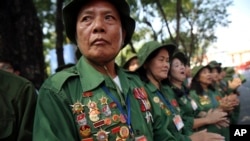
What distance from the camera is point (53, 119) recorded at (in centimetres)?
141

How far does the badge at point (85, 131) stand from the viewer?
149cm

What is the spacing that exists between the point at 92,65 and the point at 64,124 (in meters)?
0.42

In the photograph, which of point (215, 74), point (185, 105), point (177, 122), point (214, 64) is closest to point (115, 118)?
point (177, 122)

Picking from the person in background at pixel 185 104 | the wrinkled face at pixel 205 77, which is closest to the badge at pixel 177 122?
the person in background at pixel 185 104

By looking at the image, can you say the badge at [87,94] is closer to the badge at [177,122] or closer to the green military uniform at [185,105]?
the badge at [177,122]

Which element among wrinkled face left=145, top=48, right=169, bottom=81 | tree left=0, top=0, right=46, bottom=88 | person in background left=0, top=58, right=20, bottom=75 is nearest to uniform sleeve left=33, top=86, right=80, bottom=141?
wrinkled face left=145, top=48, right=169, bottom=81

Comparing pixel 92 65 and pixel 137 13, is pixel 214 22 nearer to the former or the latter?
pixel 137 13

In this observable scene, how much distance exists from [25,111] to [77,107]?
11.8 inches

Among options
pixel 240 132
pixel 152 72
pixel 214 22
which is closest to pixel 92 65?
pixel 152 72

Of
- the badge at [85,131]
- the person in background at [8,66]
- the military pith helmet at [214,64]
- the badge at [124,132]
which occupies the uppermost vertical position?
the person in background at [8,66]

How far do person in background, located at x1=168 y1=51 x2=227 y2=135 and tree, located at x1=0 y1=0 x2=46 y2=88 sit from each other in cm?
207

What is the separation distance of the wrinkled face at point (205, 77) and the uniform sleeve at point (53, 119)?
3.63 metres

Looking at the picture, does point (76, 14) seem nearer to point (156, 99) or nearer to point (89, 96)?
point (89, 96)

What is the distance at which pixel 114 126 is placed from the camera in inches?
61.9
